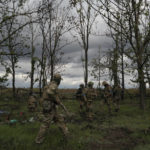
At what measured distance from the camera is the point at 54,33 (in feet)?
57.3

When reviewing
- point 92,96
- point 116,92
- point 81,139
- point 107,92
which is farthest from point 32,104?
point 81,139

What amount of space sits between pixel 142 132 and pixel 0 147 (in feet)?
16.5

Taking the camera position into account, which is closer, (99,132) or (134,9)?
(99,132)

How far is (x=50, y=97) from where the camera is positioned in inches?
216

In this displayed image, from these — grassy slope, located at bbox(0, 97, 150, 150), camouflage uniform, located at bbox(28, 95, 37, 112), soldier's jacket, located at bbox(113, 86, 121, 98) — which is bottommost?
grassy slope, located at bbox(0, 97, 150, 150)

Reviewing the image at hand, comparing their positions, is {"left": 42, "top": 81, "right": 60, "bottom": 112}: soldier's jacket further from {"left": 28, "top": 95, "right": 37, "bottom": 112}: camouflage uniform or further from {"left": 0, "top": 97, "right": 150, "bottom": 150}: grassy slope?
{"left": 28, "top": 95, "right": 37, "bottom": 112}: camouflage uniform

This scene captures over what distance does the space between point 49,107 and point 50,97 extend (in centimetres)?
32

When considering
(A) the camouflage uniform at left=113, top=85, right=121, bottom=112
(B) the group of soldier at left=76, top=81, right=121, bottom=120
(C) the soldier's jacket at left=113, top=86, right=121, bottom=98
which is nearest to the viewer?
(B) the group of soldier at left=76, top=81, right=121, bottom=120

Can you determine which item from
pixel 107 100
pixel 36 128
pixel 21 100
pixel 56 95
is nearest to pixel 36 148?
pixel 56 95

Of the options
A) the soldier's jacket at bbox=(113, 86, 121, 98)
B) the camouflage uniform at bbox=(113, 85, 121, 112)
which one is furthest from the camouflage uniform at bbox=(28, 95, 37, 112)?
the soldier's jacket at bbox=(113, 86, 121, 98)

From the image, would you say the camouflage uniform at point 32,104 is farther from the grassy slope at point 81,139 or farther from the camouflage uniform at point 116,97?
the camouflage uniform at point 116,97

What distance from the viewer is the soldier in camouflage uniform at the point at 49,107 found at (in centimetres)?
538

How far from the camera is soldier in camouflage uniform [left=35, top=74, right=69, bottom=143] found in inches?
212

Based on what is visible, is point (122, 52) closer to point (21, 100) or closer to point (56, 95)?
point (56, 95)
